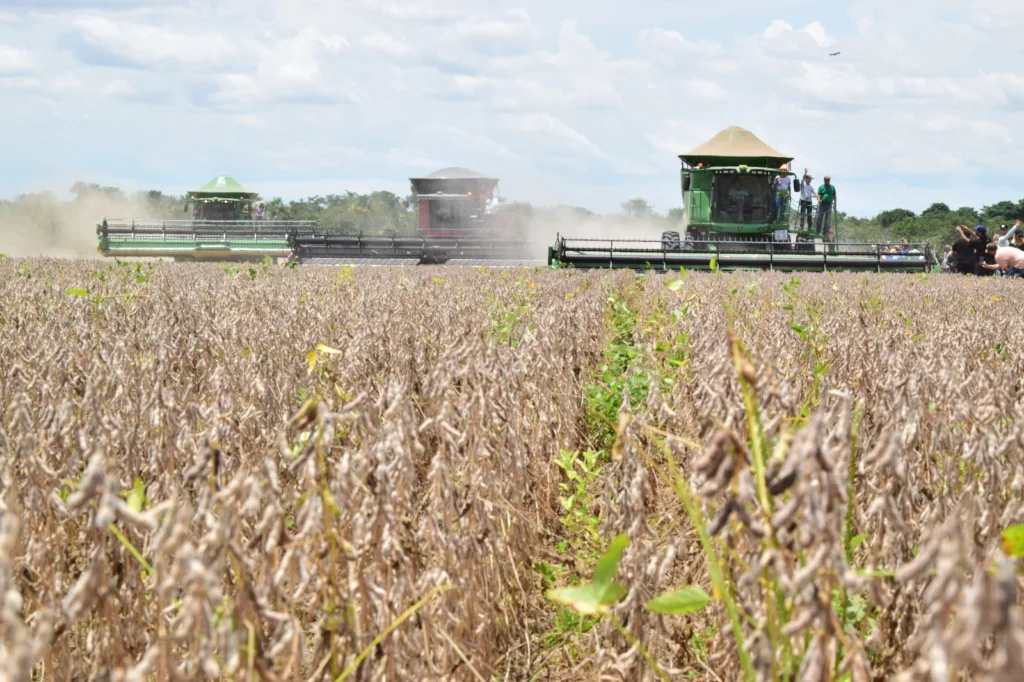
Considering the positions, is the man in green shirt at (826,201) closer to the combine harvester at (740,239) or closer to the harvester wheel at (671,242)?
the combine harvester at (740,239)

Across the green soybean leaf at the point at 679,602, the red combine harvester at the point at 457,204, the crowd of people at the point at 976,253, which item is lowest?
the green soybean leaf at the point at 679,602

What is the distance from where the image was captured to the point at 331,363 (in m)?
4.68

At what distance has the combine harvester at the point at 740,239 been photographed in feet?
62.9

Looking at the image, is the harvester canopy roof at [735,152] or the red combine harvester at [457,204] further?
the red combine harvester at [457,204]

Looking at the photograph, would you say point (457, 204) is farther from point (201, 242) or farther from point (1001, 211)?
point (1001, 211)

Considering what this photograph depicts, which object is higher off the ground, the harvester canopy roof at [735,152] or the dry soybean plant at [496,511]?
the harvester canopy roof at [735,152]

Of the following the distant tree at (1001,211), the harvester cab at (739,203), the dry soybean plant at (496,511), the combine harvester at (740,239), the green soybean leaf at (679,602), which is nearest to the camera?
the dry soybean plant at (496,511)

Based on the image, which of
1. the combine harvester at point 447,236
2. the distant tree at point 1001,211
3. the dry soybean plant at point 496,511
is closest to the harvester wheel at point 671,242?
the combine harvester at point 447,236

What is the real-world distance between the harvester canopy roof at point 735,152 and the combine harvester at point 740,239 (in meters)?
0.02

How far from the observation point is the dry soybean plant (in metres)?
1.45

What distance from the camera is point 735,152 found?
76.8ft

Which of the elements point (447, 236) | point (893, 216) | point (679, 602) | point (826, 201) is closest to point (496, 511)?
point (679, 602)

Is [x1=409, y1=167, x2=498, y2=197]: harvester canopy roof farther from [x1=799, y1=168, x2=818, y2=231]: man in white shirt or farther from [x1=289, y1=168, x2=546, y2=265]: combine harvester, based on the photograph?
[x1=799, y1=168, x2=818, y2=231]: man in white shirt

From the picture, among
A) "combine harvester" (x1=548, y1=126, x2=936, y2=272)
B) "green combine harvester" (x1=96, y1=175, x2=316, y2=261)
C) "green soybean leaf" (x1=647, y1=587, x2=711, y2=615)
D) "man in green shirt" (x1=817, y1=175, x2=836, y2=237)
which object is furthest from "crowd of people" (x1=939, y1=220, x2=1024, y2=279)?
"green soybean leaf" (x1=647, y1=587, x2=711, y2=615)
